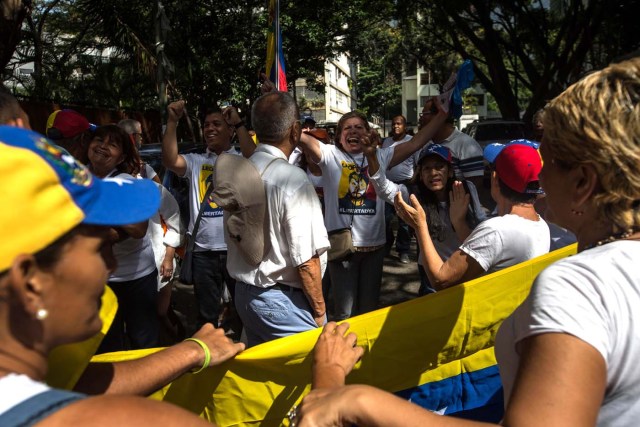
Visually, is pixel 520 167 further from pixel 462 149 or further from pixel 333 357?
pixel 462 149

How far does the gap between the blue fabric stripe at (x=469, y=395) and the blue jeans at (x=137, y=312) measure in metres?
2.01

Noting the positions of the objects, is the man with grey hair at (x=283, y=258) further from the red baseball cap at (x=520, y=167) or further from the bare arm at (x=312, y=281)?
the red baseball cap at (x=520, y=167)

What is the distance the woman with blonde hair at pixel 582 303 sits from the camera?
42.5 inches

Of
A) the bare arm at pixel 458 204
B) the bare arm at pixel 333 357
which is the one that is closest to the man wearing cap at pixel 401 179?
the bare arm at pixel 458 204

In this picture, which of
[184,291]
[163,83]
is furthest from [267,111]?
[163,83]

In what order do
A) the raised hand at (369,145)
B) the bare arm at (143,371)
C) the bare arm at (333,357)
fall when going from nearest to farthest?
the bare arm at (143,371) → the bare arm at (333,357) → the raised hand at (369,145)

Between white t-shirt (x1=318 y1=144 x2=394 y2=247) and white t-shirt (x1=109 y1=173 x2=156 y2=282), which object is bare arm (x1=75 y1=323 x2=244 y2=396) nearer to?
white t-shirt (x1=109 y1=173 x2=156 y2=282)

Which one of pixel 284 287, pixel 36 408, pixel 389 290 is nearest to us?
pixel 36 408

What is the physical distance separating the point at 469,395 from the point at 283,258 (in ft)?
3.47

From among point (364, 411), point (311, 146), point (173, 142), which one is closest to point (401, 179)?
point (311, 146)

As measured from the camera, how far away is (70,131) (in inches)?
156

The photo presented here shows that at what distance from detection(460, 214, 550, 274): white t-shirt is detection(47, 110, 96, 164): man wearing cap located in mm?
2645

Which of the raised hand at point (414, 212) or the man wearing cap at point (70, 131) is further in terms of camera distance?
the man wearing cap at point (70, 131)

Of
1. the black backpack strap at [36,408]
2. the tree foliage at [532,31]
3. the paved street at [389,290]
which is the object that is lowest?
the paved street at [389,290]
